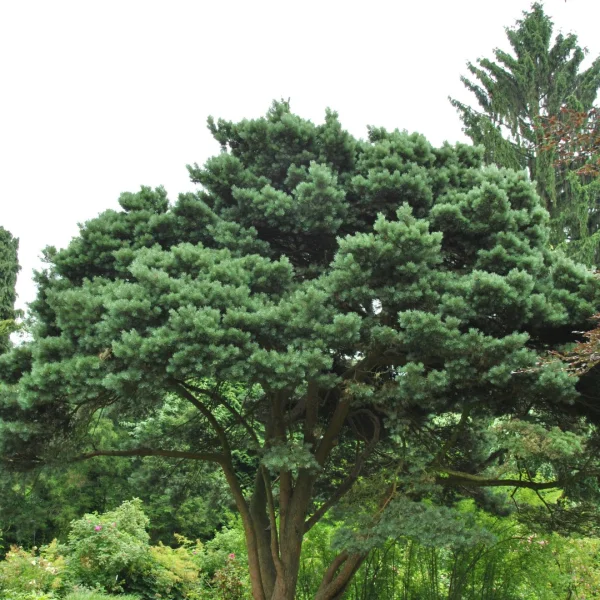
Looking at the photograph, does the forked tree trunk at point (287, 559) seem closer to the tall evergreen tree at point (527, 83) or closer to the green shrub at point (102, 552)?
the green shrub at point (102, 552)

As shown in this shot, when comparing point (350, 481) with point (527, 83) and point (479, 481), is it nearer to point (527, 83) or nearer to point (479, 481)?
point (479, 481)

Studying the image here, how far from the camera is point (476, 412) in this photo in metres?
6.11

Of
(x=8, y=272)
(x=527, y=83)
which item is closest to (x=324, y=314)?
(x=527, y=83)

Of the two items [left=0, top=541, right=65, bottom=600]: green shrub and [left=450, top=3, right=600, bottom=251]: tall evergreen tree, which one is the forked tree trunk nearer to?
[left=0, top=541, right=65, bottom=600]: green shrub

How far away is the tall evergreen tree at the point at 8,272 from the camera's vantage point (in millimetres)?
14977

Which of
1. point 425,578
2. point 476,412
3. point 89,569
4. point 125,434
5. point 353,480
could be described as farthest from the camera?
point 125,434

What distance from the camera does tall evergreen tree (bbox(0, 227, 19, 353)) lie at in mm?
14977

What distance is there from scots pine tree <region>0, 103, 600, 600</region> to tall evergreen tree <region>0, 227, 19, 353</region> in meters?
9.51

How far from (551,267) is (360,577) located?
5.37 m

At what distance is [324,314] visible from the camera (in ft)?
16.5

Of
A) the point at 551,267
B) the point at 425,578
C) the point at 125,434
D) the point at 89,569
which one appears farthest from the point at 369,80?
the point at 125,434

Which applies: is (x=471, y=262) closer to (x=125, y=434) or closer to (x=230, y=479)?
(x=230, y=479)

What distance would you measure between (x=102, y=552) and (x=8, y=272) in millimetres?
9023

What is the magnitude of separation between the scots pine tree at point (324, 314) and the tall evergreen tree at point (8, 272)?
951 cm
